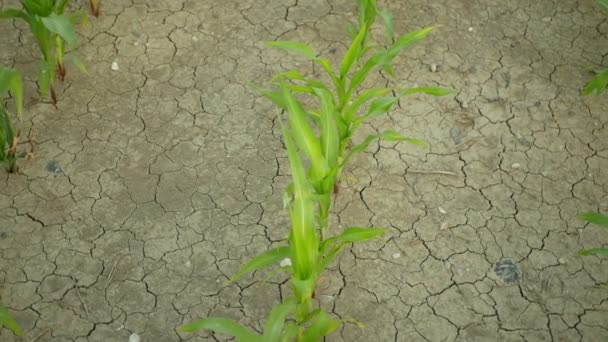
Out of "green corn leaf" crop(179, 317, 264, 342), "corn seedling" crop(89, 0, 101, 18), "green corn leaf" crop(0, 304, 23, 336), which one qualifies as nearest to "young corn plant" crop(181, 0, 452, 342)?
"green corn leaf" crop(179, 317, 264, 342)

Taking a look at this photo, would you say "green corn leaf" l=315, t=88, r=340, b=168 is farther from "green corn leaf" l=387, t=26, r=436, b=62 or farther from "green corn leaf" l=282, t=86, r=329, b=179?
"green corn leaf" l=387, t=26, r=436, b=62

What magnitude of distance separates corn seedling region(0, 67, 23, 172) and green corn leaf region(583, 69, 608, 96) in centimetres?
284

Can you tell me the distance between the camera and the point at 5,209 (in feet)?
12.0

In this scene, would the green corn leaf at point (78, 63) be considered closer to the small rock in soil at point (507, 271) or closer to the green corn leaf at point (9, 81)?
the green corn leaf at point (9, 81)

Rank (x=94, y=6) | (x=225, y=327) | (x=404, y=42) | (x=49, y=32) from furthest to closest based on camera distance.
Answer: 1. (x=94, y=6)
2. (x=49, y=32)
3. (x=404, y=42)
4. (x=225, y=327)

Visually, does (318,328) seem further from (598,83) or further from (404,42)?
(598,83)

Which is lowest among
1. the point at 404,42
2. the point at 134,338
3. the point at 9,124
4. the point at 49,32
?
the point at 134,338

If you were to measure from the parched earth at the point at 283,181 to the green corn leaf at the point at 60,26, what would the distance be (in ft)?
2.02

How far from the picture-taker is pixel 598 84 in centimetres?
392

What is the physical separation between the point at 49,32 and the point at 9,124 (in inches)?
20.1

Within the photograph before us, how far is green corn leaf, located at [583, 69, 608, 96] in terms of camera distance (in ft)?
12.7

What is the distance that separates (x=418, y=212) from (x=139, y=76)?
1723 millimetres

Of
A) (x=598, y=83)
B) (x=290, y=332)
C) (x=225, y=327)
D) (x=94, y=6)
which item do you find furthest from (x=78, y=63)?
A: (x=598, y=83)

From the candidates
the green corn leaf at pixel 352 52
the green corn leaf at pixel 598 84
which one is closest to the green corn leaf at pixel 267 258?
the green corn leaf at pixel 352 52
